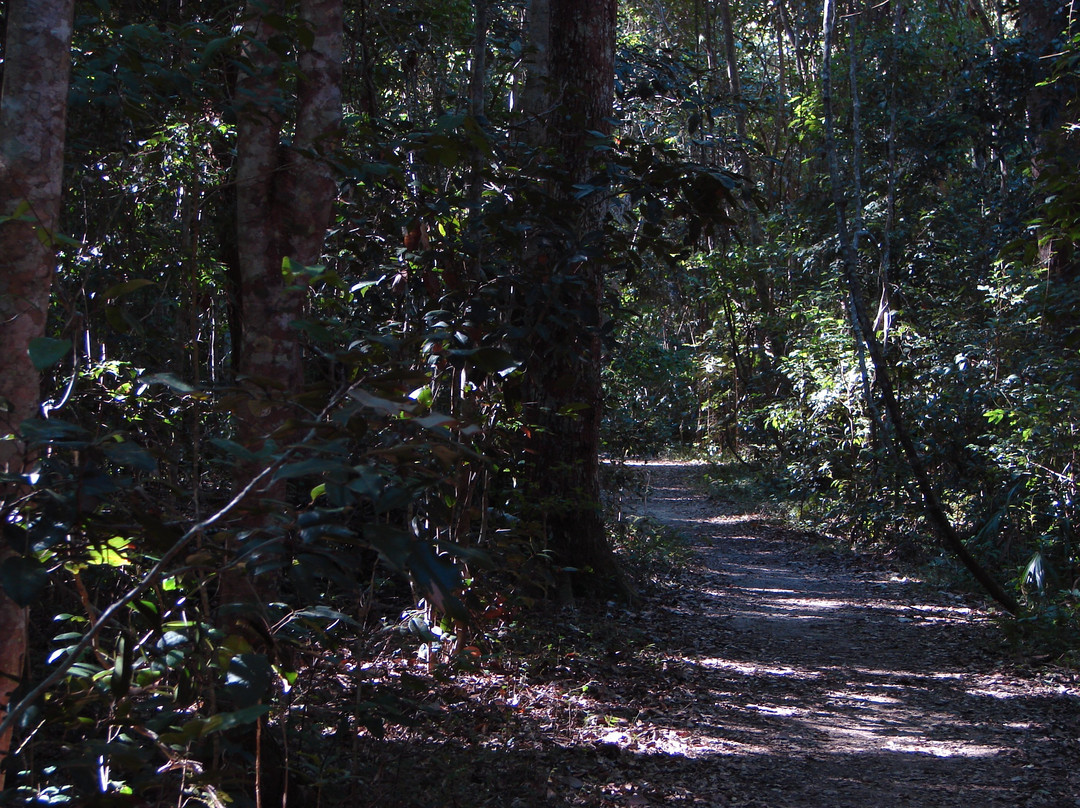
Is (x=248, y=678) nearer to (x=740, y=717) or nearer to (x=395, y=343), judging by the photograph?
(x=395, y=343)

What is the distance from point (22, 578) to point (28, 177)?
1405mm

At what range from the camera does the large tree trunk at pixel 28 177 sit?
2.43 metres

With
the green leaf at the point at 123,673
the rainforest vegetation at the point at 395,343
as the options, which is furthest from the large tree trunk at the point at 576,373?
the green leaf at the point at 123,673

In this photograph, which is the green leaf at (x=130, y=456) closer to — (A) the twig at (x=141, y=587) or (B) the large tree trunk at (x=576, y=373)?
(A) the twig at (x=141, y=587)

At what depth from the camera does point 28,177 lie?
253 cm

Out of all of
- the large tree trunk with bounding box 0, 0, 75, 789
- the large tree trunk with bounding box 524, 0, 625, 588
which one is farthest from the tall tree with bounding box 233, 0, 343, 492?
the large tree trunk with bounding box 524, 0, 625, 588

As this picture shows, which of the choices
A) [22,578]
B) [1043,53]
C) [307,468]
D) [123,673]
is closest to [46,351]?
[22,578]

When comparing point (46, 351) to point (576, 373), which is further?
point (576, 373)

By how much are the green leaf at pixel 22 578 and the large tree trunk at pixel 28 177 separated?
2.48 feet

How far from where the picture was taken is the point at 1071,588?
7516 mm

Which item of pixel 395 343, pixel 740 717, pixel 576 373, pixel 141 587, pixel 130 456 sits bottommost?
pixel 740 717

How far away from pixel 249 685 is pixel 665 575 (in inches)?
316

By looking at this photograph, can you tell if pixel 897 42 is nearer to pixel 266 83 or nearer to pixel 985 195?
pixel 985 195

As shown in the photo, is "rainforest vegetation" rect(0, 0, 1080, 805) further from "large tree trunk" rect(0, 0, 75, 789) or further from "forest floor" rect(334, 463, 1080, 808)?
"forest floor" rect(334, 463, 1080, 808)
